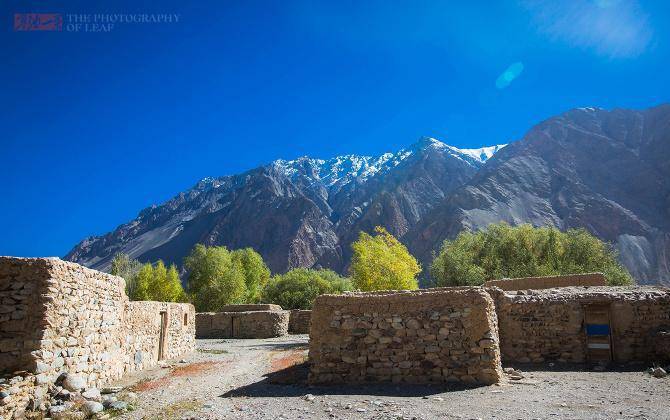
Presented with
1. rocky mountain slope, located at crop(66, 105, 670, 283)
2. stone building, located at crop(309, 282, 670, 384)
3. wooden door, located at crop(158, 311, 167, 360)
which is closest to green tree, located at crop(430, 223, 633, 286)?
stone building, located at crop(309, 282, 670, 384)

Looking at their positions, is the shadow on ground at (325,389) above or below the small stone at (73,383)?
below

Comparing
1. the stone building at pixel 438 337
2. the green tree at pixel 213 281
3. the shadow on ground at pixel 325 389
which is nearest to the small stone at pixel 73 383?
the shadow on ground at pixel 325 389

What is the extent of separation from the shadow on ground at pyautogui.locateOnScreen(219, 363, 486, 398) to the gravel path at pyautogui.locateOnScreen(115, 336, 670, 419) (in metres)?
0.02

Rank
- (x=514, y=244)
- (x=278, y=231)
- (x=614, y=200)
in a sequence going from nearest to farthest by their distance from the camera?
1. (x=514, y=244)
2. (x=614, y=200)
3. (x=278, y=231)

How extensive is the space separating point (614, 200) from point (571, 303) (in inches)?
3866

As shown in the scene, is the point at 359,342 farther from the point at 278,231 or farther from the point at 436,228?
the point at 278,231

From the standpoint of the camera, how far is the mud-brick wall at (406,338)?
10508 millimetres

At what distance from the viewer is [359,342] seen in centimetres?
1127

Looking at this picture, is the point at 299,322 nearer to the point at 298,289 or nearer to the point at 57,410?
the point at 298,289

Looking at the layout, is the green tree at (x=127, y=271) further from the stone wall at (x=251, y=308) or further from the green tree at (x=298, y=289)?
the stone wall at (x=251, y=308)

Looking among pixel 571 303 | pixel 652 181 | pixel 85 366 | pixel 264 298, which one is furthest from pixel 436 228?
pixel 85 366

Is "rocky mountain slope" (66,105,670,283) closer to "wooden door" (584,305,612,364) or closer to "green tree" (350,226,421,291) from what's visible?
"green tree" (350,226,421,291)

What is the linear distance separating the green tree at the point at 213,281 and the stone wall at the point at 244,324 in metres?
18.1

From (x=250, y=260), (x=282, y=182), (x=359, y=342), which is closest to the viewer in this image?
(x=359, y=342)
